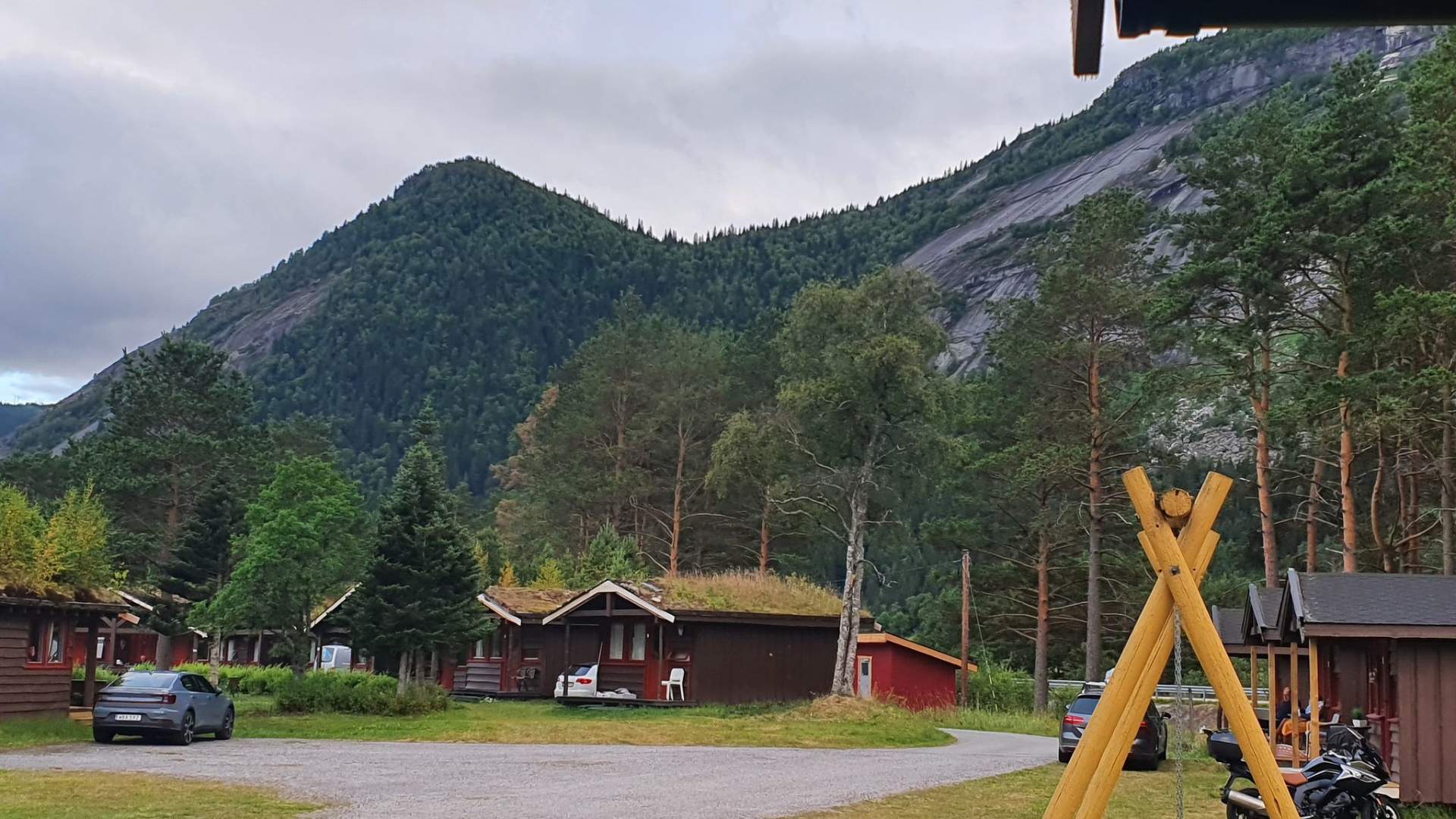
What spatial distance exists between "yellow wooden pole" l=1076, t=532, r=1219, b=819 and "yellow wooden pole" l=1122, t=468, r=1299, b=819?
175 mm

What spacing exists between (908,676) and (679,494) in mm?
19622

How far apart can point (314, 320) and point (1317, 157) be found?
540ft

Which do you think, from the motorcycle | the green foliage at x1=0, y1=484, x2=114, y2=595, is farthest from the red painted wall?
the motorcycle

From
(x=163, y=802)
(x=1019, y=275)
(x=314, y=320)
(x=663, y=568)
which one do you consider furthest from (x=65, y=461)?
(x=314, y=320)

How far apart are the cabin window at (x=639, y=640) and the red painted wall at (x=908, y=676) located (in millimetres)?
7033

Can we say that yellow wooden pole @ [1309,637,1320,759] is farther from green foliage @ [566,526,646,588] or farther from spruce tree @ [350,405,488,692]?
green foliage @ [566,526,646,588]

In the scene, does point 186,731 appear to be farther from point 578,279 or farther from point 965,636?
point 578,279

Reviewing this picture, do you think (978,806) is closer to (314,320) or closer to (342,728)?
(342,728)

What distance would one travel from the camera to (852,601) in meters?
35.9

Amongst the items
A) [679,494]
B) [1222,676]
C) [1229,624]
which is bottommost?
[1222,676]

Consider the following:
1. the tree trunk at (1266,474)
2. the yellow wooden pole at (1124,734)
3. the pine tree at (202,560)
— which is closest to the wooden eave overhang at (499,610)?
the pine tree at (202,560)

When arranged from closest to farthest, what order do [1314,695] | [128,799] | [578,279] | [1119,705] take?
[1119,705] → [128,799] → [1314,695] → [578,279]

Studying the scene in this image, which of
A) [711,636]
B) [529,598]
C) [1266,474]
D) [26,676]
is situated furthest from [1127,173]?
[26,676]

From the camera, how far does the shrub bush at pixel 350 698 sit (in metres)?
30.3
